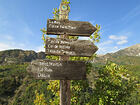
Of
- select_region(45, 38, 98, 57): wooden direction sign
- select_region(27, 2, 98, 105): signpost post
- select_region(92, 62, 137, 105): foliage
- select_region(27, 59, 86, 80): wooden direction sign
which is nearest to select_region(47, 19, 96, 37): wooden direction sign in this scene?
select_region(27, 2, 98, 105): signpost post

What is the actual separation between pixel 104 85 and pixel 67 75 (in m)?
3.27

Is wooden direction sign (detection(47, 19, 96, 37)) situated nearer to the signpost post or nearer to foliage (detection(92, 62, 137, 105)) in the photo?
the signpost post

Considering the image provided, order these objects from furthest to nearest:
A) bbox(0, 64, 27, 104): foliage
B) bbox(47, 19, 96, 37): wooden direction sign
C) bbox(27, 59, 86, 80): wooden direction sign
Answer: bbox(0, 64, 27, 104): foliage
bbox(47, 19, 96, 37): wooden direction sign
bbox(27, 59, 86, 80): wooden direction sign

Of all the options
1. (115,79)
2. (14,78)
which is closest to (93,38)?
(115,79)

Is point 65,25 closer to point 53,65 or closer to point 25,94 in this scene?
point 53,65

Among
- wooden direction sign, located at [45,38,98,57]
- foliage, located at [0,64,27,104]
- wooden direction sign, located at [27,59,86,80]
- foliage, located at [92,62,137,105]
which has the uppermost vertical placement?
wooden direction sign, located at [45,38,98,57]

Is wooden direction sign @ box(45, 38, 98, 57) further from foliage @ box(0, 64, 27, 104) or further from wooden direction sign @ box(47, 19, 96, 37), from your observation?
foliage @ box(0, 64, 27, 104)

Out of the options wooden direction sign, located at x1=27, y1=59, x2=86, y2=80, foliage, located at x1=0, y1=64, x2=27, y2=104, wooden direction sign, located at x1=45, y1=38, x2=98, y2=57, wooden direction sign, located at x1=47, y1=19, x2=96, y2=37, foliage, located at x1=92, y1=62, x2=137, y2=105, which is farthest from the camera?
foliage, located at x1=0, y1=64, x2=27, y2=104

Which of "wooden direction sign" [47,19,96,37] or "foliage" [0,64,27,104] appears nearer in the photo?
"wooden direction sign" [47,19,96,37]

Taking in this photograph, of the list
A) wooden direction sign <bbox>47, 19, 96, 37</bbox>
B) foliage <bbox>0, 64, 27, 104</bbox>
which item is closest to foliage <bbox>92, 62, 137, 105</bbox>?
wooden direction sign <bbox>47, 19, 96, 37</bbox>

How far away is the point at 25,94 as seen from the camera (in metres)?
158

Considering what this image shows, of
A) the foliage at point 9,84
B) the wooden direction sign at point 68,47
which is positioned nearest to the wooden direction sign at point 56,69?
the wooden direction sign at point 68,47

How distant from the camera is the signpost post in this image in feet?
13.7

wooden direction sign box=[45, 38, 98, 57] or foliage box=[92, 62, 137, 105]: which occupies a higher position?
wooden direction sign box=[45, 38, 98, 57]
